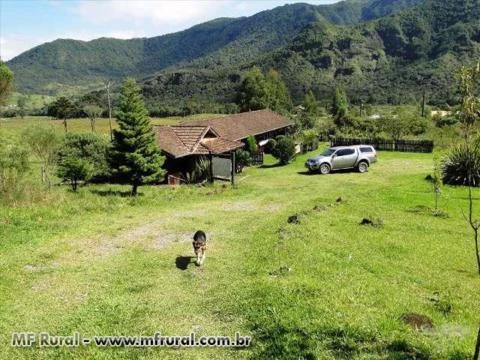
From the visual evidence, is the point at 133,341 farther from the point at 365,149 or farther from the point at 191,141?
the point at 365,149

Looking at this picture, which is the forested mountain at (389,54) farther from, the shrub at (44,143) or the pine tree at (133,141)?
the pine tree at (133,141)

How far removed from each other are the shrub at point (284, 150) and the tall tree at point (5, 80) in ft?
93.7

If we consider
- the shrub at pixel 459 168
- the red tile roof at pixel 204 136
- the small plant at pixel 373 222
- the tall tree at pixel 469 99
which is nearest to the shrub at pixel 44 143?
the red tile roof at pixel 204 136

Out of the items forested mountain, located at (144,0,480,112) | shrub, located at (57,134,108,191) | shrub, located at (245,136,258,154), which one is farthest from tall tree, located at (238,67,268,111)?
forested mountain, located at (144,0,480,112)

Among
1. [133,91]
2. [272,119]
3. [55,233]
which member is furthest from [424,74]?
[55,233]

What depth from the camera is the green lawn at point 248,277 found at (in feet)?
25.6

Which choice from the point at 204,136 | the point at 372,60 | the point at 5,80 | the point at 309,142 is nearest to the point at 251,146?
the point at 204,136

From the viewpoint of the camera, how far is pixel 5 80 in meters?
44.3

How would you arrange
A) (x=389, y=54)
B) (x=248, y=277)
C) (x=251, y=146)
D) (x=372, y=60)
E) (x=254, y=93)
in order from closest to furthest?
(x=248, y=277) < (x=251, y=146) < (x=254, y=93) < (x=372, y=60) < (x=389, y=54)

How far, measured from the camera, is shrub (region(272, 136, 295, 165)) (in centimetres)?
3734

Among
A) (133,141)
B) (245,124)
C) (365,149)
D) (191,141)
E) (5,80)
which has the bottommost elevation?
(365,149)

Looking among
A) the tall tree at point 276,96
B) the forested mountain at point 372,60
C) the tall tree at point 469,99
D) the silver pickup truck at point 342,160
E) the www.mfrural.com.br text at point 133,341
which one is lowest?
the www.mfrural.com.br text at point 133,341

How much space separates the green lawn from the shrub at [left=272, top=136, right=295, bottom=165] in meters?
15.6

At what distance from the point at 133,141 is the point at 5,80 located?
1075 inches
